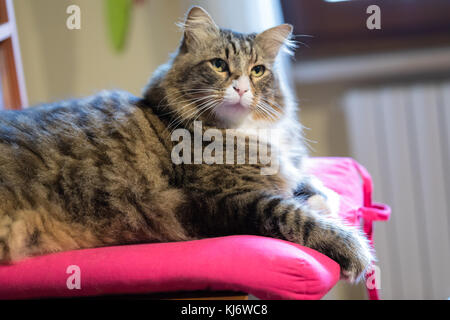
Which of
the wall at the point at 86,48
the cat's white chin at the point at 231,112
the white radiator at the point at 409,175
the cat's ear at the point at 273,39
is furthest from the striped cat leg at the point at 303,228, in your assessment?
the wall at the point at 86,48

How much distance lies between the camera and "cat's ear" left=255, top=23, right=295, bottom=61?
1.49 m

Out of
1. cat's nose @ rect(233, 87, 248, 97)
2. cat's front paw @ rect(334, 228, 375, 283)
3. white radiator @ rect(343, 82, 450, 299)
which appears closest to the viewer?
cat's front paw @ rect(334, 228, 375, 283)

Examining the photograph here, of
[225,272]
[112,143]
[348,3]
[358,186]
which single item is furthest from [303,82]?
[225,272]

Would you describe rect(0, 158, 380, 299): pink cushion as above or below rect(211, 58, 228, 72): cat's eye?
below

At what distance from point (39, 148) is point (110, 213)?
0.25 m

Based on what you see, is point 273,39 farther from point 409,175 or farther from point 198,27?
point 409,175

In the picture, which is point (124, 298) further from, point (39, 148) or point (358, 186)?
point (358, 186)

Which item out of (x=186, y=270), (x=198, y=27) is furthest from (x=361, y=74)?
(x=186, y=270)

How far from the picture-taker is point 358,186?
1730 millimetres

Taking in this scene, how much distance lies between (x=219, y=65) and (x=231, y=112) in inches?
5.5

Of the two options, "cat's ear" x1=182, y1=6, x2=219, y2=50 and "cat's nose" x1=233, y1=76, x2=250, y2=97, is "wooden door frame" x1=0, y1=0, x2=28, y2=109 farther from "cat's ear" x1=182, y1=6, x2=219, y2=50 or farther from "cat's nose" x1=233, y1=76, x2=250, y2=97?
"cat's nose" x1=233, y1=76, x2=250, y2=97

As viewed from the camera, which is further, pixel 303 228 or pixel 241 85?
pixel 241 85

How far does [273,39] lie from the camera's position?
4.96ft

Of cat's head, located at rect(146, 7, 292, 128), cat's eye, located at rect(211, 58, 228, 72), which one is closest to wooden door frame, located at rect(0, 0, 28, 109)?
cat's head, located at rect(146, 7, 292, 128)
